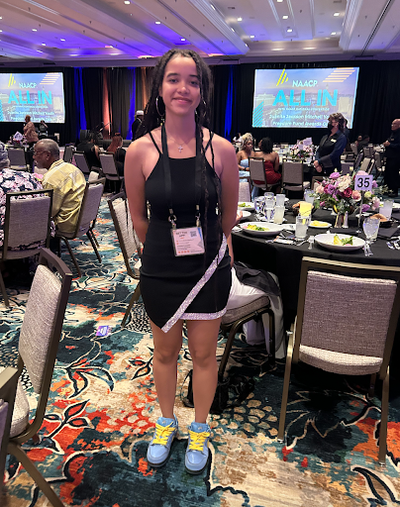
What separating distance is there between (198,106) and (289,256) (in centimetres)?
108

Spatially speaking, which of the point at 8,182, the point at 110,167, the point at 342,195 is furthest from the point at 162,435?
the point at 110,167

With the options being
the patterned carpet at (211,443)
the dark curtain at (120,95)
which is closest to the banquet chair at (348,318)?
the patterned carpet at (211,443)

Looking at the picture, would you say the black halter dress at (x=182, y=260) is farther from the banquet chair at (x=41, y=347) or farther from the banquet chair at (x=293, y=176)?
the banquet chair at (x=293, y=176)

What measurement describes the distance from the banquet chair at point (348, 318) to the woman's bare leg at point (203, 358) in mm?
385

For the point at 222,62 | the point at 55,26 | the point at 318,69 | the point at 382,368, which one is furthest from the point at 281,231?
the point at 222,62

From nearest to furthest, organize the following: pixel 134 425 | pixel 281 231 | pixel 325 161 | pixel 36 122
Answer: pixel 134 425
pixel 281 231
pixel 325 161
pixel 36 122

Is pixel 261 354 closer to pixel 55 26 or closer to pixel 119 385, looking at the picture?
pixel 119 385

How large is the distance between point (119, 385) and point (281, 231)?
129cm

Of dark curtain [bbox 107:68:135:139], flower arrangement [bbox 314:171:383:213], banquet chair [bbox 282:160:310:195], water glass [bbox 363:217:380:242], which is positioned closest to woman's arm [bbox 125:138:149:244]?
water glass [bbox 363:217:380:242]

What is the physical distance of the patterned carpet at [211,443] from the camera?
1.53 m

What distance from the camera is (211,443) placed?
5.86 feet

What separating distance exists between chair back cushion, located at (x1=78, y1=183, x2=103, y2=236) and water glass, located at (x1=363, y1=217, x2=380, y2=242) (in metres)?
2.28

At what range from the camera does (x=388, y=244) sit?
2.24 meters

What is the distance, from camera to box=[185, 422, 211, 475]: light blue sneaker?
1.60 meters
